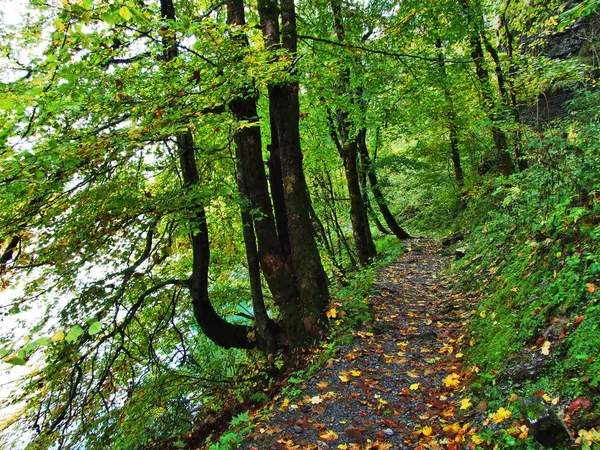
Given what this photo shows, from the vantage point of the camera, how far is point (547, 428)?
2.57 metres

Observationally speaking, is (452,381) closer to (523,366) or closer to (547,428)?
(523,366)

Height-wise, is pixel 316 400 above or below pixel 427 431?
below

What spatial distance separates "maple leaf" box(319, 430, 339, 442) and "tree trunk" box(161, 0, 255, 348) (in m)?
3.58

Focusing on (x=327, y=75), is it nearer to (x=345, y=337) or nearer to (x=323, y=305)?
(x=323, y=305)

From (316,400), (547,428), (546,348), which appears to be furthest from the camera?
(316,400)

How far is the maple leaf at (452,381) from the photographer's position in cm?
430

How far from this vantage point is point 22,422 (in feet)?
20.7

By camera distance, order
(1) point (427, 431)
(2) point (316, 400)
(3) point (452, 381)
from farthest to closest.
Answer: (2) point (316, 400), (3) point (452, 381), (1) point (427, 431)

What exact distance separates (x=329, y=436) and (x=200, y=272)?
4.07 meters

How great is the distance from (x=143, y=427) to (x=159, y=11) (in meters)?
7.33

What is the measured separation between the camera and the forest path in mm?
3754

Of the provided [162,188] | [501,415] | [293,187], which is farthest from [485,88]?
[501,415]

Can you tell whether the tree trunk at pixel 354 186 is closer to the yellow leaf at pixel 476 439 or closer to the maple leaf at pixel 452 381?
the maple leaf at pixel 452 381

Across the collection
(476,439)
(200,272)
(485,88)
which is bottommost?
(476,439)
